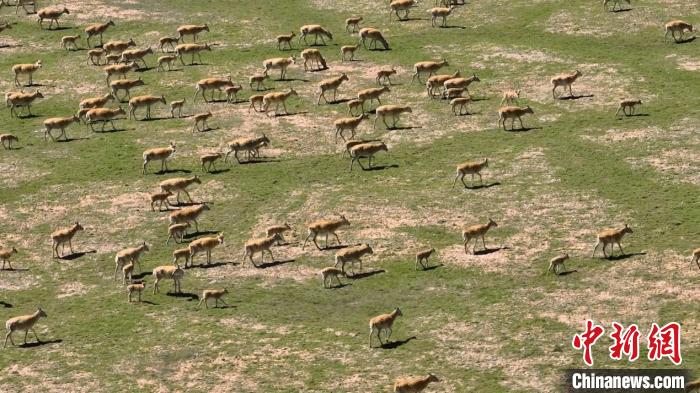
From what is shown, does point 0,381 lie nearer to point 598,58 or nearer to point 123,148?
point 123,148

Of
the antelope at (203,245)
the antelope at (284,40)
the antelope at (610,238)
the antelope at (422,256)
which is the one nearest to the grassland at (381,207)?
the antelope at (284,40)

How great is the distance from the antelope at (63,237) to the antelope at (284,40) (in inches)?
864

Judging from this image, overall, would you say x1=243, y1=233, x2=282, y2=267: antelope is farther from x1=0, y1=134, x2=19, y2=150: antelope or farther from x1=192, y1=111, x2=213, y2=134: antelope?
x1=0, y1=134, x2=19, y2=150: antelope

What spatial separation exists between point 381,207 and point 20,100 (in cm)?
1977

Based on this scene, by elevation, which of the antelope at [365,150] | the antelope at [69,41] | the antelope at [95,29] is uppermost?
the antelope at [95,29]

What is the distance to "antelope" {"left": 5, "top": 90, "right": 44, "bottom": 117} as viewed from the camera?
6762 centimetres

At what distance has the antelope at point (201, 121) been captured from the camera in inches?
2554

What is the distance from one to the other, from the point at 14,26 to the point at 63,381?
130 ft

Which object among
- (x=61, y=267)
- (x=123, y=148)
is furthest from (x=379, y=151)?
(x=61, y=267)

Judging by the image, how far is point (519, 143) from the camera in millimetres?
62156

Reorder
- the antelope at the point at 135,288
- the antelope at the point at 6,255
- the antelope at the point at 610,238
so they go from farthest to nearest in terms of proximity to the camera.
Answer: the antelope at the point at 6,255 < the antelope at the point at 610,238 < the antelope at the point at 135,288

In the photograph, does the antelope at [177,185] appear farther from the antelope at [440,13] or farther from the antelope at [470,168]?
the antelope at [440,13]

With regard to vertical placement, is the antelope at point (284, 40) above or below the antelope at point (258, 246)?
above

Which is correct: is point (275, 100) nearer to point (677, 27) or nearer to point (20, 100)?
point (20, 100)
